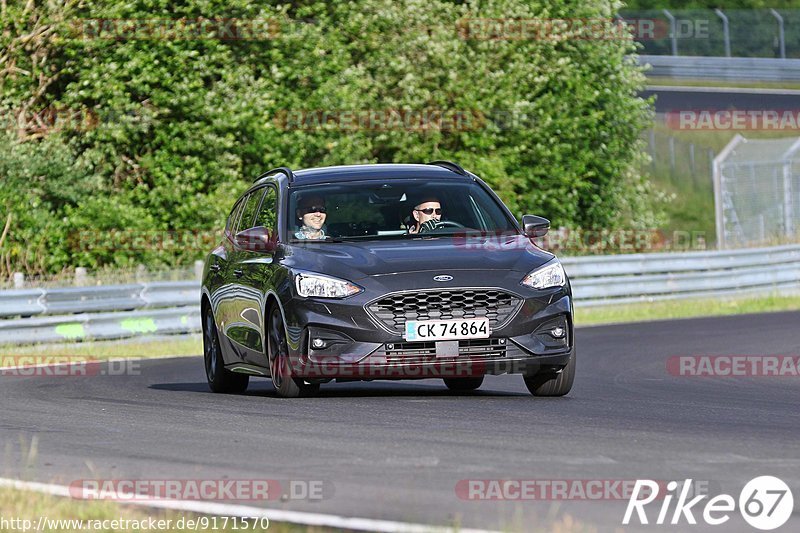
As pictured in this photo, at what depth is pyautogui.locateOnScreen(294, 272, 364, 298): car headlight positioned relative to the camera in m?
11.0

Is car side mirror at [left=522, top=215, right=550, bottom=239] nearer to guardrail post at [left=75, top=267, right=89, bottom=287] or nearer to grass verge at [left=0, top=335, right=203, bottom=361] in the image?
grass verge at [left=0, top=335, right=203, bottom=361]

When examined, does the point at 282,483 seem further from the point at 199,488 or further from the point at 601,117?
the point at 601,117

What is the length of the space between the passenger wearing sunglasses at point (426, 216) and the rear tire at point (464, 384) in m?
1.45

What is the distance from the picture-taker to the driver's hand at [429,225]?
1213cm

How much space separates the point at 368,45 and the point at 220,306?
22430mm

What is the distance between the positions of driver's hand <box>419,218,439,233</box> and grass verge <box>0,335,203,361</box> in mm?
7476

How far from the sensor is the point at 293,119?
3162cm

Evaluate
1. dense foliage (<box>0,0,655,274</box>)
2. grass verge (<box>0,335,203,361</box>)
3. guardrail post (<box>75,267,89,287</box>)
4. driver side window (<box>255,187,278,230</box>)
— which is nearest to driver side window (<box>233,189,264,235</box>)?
driver side window (<box>255,187,278,230</box>)

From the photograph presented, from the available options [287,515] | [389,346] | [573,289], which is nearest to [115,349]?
[573,289]

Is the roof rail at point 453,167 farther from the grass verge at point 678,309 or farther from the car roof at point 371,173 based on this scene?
the grass verge at point 678,309

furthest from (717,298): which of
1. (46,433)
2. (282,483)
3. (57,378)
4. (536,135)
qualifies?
(282,483)

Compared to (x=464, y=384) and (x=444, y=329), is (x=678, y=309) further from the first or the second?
(x=444, y=329)

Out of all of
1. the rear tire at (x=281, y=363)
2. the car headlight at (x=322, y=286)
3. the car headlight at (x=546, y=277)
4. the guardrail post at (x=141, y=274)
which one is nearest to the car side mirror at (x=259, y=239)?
the rear tire at (x=281, y=363)

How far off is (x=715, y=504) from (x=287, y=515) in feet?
5.47
